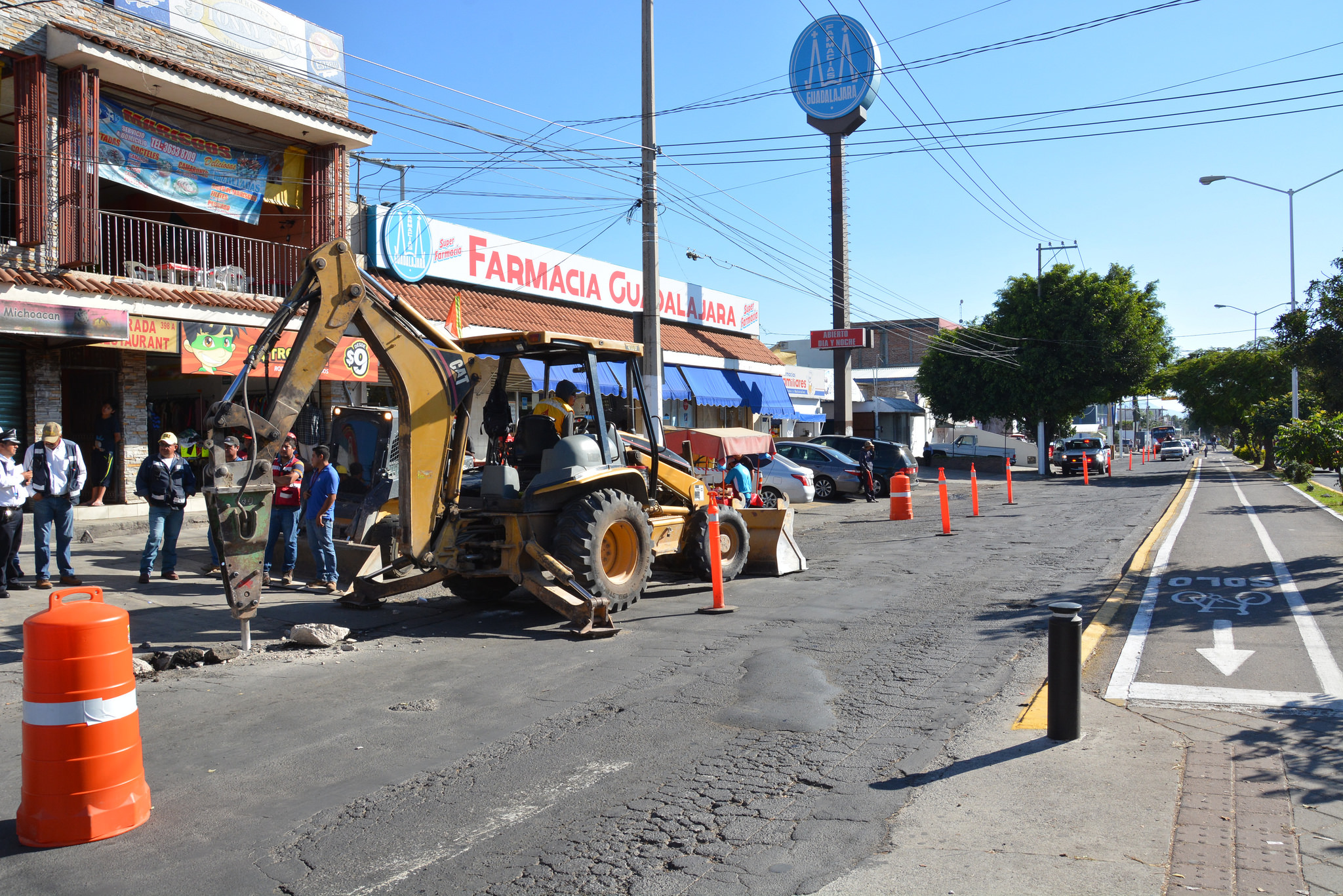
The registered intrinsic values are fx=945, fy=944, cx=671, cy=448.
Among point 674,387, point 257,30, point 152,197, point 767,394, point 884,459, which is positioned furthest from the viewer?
point 767,394

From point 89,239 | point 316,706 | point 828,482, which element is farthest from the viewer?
point 828,482

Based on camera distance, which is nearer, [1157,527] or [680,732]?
[680,732]

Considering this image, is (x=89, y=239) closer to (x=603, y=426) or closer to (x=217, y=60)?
(x=217, y=60)

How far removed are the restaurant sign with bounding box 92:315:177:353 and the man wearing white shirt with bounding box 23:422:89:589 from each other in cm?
517

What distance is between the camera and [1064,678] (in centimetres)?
550

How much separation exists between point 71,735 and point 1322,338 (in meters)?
16.5

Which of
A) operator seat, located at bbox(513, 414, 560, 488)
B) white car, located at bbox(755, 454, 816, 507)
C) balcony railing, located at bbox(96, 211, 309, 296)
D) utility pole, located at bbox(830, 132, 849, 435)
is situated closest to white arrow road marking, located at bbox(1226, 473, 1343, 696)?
operator seat, located at bbox(513, 414, 560, 488)

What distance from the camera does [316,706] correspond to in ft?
20.8

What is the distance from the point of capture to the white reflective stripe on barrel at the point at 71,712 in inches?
163

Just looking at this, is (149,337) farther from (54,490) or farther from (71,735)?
(71,735)

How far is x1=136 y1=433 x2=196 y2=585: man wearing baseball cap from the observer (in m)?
10.7

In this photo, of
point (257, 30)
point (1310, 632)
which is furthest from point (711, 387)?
point (1310, 632)

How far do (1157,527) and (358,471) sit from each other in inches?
563

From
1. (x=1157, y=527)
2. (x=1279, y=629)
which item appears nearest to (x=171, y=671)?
(x=1279, y=629)
